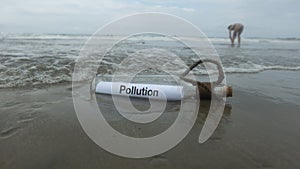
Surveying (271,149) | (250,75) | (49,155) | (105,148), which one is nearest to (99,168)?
(105,148)

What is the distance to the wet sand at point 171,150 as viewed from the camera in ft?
5.38

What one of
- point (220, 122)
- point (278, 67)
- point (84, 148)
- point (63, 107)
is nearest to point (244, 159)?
point (220, 122)

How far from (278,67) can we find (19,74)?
5.94 m

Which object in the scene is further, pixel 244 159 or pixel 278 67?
pixel 278 67

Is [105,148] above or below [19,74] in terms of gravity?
below

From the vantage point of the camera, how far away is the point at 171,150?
1.81 meters

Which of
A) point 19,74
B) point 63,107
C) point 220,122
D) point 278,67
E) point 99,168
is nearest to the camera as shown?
point 99,168

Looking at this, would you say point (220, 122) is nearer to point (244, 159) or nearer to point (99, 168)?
point (244, 159)

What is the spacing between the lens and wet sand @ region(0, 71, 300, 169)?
1.64m

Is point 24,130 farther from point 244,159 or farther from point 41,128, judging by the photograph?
point 244,159

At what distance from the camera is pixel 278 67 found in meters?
6.09

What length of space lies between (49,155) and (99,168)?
16.1 inches

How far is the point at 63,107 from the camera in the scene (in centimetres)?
274

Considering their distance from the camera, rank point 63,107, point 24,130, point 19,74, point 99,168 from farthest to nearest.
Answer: point 19,74 < point 63,107 < point 24,130 < point 99,168
